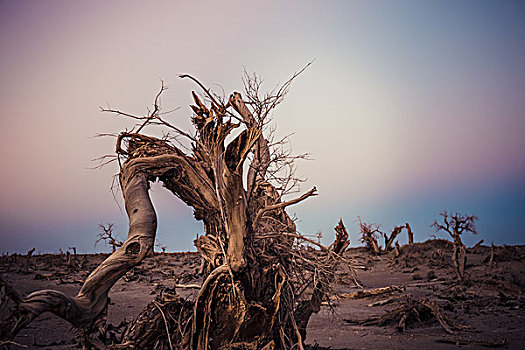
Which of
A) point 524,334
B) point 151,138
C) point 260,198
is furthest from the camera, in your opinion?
point 524,334

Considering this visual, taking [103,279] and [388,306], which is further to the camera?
[388,306]

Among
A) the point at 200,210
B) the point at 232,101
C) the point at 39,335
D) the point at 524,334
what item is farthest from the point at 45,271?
the point at 524,334

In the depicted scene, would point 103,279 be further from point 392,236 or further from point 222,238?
point 392,236

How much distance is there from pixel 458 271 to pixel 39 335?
54.8ft

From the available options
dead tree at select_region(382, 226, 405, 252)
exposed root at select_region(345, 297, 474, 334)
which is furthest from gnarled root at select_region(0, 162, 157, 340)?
dead tree at select_region(382, 226, 405, 252)

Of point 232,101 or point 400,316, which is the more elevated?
point 232,101

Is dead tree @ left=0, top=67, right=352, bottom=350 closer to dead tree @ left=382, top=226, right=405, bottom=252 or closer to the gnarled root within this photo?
the gnarled root

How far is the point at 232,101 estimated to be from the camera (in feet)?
19.7

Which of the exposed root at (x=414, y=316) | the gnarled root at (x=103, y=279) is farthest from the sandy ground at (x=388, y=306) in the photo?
the gnarled root at (x=103, y=279)

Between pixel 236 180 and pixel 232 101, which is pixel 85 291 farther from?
pixel 232 101

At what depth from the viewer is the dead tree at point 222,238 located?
552 cm

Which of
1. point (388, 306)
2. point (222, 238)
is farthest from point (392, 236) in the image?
point (222, 238)

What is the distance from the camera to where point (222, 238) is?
6227 millimetres

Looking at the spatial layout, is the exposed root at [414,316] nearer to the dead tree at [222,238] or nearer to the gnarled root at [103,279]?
the dead tree at [222,238]
